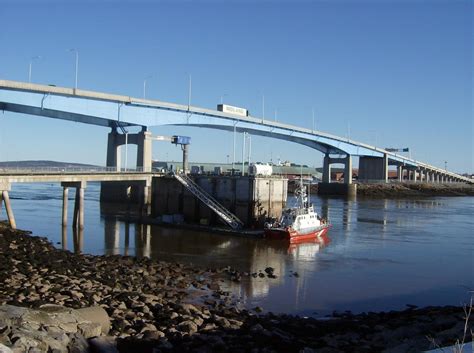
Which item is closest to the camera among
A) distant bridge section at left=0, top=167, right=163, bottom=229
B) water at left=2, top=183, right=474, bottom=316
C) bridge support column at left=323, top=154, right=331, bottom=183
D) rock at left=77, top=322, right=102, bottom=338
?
rock at left=77, top=322, right=102, bottom=338

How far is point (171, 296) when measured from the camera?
783 inches

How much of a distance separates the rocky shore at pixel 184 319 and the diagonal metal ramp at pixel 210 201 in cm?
1881

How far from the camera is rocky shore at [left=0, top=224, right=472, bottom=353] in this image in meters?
13.3

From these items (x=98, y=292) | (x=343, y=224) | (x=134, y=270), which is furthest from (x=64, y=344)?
(x=343, y=224)

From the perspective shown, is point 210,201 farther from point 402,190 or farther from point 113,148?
point 402,190

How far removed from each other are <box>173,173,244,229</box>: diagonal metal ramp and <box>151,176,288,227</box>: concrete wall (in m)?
0.54

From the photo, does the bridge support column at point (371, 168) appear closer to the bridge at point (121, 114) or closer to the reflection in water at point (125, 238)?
the bridge at point (121, 114)

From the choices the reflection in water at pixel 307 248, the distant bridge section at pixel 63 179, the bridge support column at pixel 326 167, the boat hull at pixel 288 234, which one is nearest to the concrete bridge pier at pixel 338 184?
the bridge support column at pixel 326 167

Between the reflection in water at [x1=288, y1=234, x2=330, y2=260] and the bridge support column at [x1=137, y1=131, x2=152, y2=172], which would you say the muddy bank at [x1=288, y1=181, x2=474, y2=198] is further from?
the reflection in water at [x1=288, y1=234, x2=330, y2=260]

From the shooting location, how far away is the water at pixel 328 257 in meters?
22.6

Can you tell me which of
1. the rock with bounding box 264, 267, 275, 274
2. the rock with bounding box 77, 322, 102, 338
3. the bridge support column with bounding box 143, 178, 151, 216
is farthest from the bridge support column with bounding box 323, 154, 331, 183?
the rock with bounding box 77, 322, 102, 338

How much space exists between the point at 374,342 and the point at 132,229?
30785 mm

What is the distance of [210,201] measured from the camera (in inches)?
1764

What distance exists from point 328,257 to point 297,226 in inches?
241
